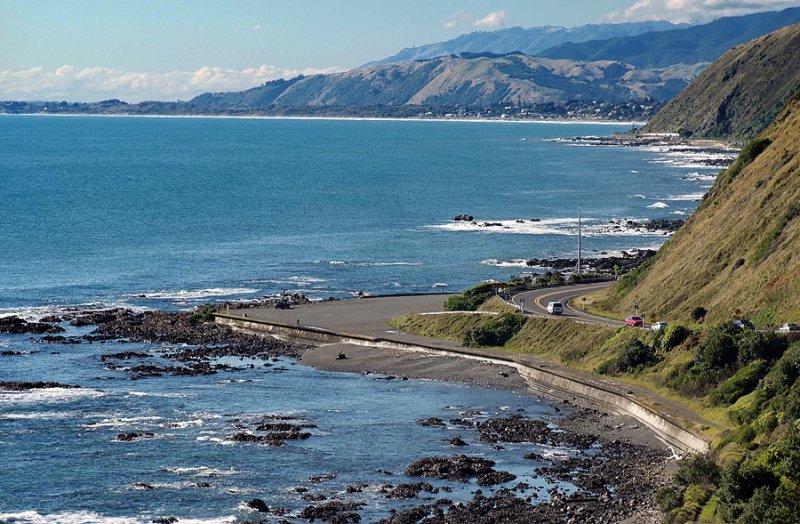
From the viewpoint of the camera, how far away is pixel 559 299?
87.6 m

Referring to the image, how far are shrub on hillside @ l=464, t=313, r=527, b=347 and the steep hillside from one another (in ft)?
24.0

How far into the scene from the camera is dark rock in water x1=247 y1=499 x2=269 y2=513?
161 feet

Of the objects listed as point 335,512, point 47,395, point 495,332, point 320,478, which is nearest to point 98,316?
point 47,395

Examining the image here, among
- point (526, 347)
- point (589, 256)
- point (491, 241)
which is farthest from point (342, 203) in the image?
point (526, 347)

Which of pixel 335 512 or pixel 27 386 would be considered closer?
pixel 335 512

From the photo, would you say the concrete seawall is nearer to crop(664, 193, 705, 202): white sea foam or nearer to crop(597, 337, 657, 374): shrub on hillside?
crop(597, 337, 657, 374): shrub on hillside

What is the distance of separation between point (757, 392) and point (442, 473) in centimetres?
1581

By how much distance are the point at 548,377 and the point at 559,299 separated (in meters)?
17.0

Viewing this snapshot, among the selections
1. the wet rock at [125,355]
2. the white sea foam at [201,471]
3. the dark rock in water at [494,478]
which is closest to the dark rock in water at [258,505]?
the white sea foam at [201,471]

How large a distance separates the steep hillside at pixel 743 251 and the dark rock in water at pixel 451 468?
21.3 metres

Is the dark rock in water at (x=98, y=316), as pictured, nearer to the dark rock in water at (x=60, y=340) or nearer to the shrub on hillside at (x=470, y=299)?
the dark rock in water at (x=60, y=340)

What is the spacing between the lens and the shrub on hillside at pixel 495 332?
80.9m

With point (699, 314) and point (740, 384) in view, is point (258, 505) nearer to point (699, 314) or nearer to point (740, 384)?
point (740, 384)

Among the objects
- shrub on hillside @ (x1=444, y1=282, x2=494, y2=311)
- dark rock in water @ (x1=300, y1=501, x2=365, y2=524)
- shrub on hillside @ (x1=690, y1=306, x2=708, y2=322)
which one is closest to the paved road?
shrub on hillside @ (x1=444, y1=282, x2=494, y2=311)
